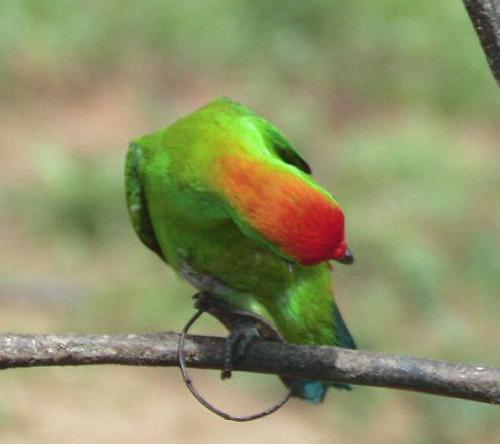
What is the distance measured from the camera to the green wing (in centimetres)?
316

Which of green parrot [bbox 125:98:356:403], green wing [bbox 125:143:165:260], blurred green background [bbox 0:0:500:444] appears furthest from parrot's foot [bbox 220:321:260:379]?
blurred green background [bbox 0:0:500:444]

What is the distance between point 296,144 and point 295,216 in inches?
118

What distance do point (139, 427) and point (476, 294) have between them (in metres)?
1.40

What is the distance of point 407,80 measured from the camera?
230 inches

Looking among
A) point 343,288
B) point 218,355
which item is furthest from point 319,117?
point 218,355

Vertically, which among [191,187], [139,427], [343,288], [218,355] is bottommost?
[139,427]

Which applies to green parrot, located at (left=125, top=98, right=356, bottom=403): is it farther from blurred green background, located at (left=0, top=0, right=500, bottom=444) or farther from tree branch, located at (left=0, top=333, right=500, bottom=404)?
blurred green background, located at (left=0, top=0, right=500, bottom=444)

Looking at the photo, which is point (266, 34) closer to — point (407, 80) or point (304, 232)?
point (407, 80)

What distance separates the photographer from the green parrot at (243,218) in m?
2.41

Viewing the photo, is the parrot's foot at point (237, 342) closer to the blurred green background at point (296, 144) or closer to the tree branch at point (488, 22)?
the tree branch at point (488, 22)

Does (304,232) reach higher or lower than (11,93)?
higher

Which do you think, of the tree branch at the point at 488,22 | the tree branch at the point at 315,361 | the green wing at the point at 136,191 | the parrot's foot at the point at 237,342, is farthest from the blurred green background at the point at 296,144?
the tree branch at the point at 488,22

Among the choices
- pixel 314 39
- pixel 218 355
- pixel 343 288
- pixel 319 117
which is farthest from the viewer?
pixel 314 39

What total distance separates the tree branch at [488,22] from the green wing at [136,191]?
112 cm
